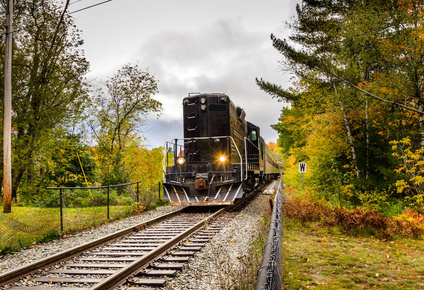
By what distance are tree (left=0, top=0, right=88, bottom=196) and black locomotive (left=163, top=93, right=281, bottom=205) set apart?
6.20 metres

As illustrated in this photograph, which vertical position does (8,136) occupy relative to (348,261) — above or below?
above

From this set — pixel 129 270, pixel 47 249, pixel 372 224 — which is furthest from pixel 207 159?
pixel 129 270

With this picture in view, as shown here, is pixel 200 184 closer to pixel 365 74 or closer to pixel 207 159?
pixel 207 159

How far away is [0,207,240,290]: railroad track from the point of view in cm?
454

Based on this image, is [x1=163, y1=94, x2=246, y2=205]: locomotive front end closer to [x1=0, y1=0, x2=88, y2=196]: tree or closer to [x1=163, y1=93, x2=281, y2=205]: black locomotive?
[x1=163, y1=93, x2=281, y2=205]: black locomotive

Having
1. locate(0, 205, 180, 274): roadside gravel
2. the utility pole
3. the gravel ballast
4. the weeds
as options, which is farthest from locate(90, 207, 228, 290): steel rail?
the utility pole

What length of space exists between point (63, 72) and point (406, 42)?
15.1 meters

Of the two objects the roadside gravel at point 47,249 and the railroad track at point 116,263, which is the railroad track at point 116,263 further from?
the roadside gravel at point 47,249

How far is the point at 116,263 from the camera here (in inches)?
214

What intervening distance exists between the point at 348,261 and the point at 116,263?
4.04m

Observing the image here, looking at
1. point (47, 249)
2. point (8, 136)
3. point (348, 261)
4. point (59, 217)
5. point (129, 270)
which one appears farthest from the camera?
point (8, 136)

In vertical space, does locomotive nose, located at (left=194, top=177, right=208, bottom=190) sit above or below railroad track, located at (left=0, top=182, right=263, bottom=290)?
above

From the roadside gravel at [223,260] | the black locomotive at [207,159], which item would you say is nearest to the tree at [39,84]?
the black locomotive at [207,159]

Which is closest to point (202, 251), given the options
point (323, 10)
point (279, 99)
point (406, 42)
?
point (406, 42)
